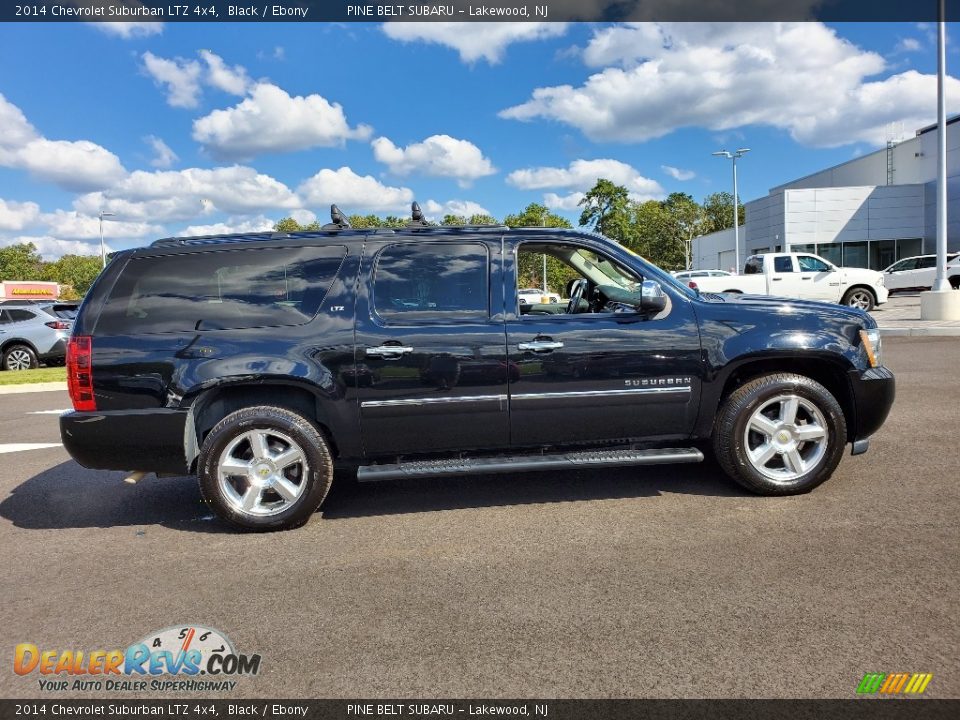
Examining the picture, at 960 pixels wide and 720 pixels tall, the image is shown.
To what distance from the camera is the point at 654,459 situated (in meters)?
4.27

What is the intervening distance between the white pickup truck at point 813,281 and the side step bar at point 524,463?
1500 cm

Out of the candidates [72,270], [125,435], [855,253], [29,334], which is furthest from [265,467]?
[72,270]

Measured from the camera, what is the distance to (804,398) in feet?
14.2

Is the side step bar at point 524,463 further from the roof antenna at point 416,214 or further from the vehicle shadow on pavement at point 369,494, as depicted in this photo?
the roof antenna at point 416,214

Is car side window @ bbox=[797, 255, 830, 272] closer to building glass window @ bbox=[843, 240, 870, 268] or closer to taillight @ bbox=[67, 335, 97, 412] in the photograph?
taillight @ bbox=[67, 335, 97, 412]

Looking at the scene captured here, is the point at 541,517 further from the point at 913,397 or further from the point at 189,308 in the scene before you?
the point at 913,397

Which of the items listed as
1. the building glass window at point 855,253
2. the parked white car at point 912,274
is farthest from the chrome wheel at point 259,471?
the building glass window at point 855,253

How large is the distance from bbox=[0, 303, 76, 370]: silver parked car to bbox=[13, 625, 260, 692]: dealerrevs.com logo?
1472cm

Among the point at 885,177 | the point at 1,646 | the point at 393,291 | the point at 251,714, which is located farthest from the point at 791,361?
the point at 885,177

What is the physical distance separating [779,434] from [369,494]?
2.88 meters

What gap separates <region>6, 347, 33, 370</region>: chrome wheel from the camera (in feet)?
49.5

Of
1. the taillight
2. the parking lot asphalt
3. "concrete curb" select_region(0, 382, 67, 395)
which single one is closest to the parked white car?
the parking lot asphalt

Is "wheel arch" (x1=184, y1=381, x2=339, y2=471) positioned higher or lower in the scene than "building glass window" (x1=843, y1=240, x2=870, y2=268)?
lower

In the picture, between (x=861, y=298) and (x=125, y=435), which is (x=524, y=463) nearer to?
(x=125, y=435)
